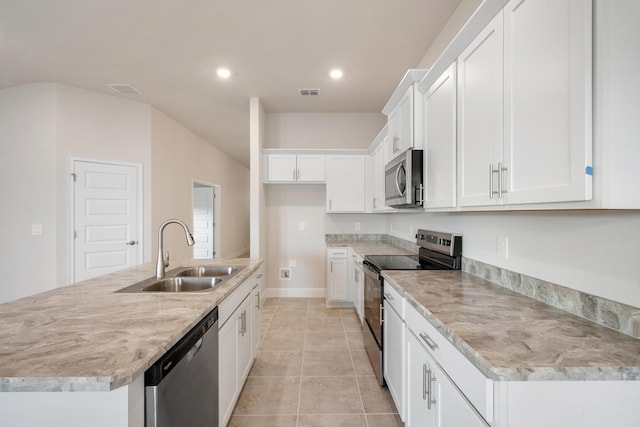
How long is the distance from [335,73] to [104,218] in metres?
3.56

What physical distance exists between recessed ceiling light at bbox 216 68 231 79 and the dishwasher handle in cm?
271

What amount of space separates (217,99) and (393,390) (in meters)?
3.90

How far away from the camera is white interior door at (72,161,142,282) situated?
3.64 metres

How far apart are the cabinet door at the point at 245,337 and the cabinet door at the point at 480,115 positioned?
1.57 metres

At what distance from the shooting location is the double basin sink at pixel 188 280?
5.62ft

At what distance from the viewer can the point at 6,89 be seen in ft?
11.5

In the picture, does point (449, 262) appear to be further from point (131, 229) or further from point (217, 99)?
point (131, 229)

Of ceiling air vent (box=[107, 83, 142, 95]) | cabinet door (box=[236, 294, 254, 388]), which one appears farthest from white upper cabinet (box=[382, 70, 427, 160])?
ceiling air vent (box=[107, 83, 142, 95])

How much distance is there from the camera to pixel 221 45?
267cm

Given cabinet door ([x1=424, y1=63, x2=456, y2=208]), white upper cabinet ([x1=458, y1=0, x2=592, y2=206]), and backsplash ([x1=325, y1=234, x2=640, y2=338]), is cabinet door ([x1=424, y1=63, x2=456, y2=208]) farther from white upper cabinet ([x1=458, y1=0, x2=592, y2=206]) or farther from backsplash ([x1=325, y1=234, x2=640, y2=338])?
backsplash ([x1=325, y1=234, x2=640, y2=338])

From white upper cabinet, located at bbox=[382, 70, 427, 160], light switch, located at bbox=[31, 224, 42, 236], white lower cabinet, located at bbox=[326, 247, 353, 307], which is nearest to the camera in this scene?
white upper cabinet, located at bbox=[382, 70, 427, 160]

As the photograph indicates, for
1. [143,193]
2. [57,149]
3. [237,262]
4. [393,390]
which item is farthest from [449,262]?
[57,149]

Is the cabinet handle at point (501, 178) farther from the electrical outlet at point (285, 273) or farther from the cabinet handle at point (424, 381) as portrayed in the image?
the electrical outlet at point (285, 273)

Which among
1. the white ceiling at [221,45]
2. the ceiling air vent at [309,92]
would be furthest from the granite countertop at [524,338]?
the ceiling air vent at [309,92]
